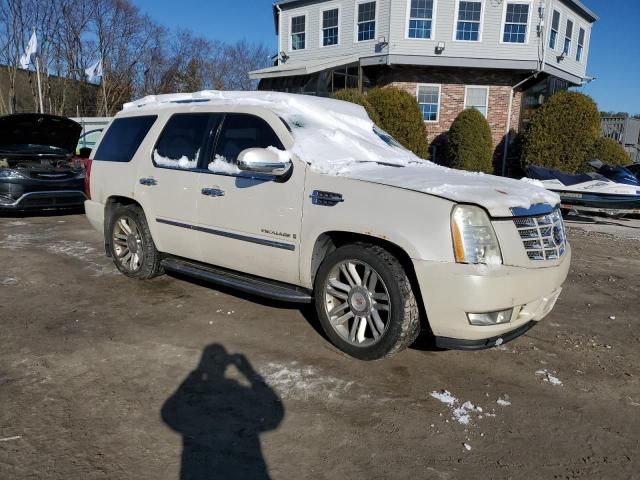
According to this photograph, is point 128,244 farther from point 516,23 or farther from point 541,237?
point 516,23

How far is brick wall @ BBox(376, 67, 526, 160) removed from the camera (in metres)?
19.9

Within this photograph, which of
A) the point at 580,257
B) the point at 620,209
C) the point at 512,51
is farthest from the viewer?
the point at 512,51

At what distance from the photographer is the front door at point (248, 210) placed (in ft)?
12.5

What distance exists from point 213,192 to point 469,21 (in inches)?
716

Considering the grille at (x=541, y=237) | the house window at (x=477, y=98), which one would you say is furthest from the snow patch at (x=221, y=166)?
the house window at (x=477, y=98)

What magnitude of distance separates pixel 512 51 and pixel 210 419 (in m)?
20.1

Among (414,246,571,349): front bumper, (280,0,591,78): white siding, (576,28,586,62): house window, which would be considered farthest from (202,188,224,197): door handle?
(576,28,586,62): house window

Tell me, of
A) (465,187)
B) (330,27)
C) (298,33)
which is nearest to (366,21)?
(330,27)

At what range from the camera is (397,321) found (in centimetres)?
329

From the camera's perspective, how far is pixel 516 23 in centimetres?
1931

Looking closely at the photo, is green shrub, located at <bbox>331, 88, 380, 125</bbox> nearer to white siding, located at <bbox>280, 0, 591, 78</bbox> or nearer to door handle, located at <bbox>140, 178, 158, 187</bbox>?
white siding, located at <bbox>280, 0, 591, 78</bbox>

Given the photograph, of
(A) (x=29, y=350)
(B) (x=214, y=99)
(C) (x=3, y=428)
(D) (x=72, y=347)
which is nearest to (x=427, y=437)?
(C) (x=3, y=428)

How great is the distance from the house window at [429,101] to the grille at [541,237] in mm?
17559

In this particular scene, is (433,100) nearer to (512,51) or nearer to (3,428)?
(512,51)
